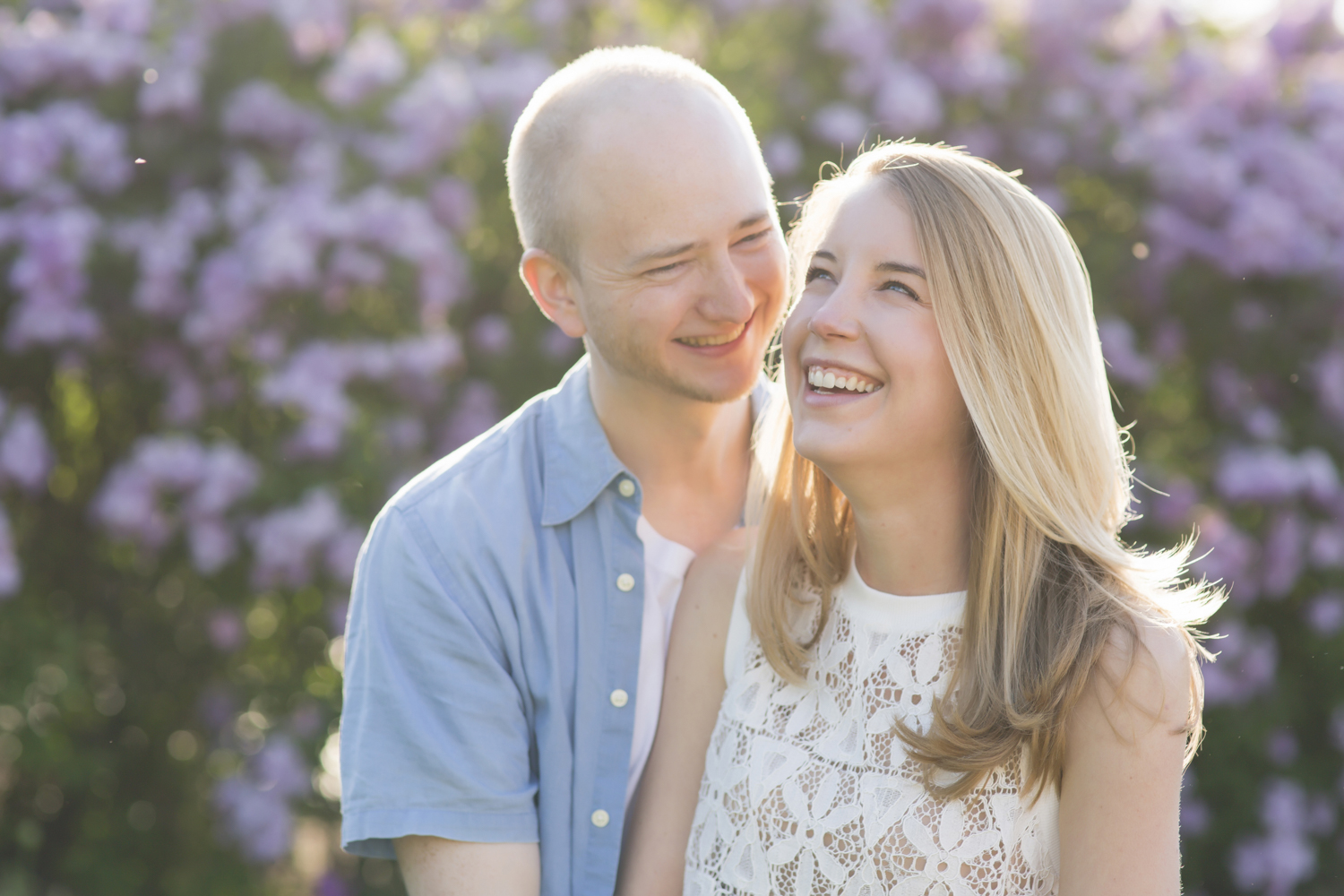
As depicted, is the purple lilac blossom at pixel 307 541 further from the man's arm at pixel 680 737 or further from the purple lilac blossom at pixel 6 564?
the man's arm at pixel 680 737

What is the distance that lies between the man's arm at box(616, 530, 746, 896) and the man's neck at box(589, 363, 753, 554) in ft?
0.70

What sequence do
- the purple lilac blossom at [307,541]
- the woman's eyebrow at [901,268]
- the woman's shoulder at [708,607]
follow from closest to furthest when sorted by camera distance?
the woman's eyebrow at [901,268]
the woman's shoulder at [708,607]
the purple lilac blossom at [307,541]

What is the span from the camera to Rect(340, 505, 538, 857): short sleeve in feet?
7.66

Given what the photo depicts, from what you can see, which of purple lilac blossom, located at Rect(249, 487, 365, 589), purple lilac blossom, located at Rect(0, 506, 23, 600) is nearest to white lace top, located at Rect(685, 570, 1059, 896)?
purple lilac blossom, located at Rect(249, 487, 365, 589)

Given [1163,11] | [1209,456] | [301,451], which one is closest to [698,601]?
[301,451]

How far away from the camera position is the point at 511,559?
248cm

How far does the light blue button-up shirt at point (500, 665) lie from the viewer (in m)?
2.36

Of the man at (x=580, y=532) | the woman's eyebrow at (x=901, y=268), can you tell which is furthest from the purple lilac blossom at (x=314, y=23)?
the woman's eyebrow at (x=901, y=268)

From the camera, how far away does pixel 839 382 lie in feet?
6.51

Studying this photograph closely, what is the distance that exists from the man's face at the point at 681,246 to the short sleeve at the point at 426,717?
63 cm

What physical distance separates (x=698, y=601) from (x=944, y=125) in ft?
7.49

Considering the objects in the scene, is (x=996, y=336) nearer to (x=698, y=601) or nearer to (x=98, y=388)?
(x=698, y=601)

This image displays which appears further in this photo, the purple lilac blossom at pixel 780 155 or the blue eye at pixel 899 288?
the purple lilac blossom at pixel 780 155

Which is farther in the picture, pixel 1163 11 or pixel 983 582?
pixel 1163 11
